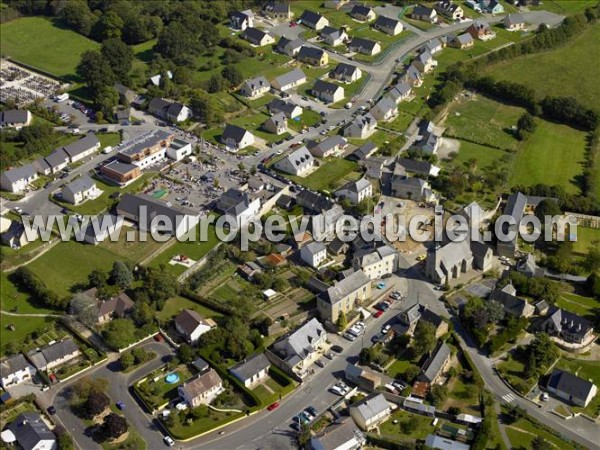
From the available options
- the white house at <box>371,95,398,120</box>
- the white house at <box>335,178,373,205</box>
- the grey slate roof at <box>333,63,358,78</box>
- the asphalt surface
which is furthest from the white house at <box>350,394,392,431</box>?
the grey slate roof at <box>333,63,358,78</box>

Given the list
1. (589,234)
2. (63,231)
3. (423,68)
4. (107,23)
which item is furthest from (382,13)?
(63,231)

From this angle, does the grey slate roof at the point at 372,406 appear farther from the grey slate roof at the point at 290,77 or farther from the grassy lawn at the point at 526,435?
the grey slate roof at the point at 290,77

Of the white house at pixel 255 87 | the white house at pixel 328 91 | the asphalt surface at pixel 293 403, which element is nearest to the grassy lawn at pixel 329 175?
the asphalt surface at pixel 293 403

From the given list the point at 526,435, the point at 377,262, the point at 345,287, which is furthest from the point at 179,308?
the point at 526,435

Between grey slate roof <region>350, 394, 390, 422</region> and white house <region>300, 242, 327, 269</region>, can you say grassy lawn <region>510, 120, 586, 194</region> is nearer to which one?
white house <region>300, 242, 327, 269</region>

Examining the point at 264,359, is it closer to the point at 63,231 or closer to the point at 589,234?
the point at 63,231

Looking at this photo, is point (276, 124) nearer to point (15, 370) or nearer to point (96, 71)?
point (96, 71)
